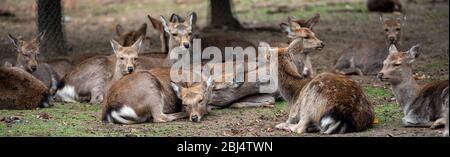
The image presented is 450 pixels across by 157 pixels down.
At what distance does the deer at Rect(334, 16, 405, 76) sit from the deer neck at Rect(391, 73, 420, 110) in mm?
3853

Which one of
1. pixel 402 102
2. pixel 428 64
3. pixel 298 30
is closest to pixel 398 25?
pixel 428 64

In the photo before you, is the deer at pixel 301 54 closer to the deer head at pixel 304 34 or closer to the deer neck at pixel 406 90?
the deer head at pixel 304 34

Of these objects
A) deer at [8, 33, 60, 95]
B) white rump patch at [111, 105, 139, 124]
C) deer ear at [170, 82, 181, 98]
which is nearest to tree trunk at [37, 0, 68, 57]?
deer at [8, 33, 60, 95]

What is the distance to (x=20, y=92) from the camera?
9.93m

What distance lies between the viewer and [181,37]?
10992mm

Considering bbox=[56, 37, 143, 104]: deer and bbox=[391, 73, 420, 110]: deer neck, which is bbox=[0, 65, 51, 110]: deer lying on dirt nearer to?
bbox=[56, 37, 143, 104]: deer

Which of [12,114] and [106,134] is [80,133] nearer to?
[106,134]

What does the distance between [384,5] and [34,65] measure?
9829 millimetres

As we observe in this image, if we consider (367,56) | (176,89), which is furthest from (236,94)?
(367,56)

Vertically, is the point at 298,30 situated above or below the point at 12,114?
above

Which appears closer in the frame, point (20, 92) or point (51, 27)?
point (20, 92)

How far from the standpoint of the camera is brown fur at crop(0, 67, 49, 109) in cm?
984

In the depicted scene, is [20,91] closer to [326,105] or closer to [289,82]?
[289,82]

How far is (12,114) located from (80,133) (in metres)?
1.42
